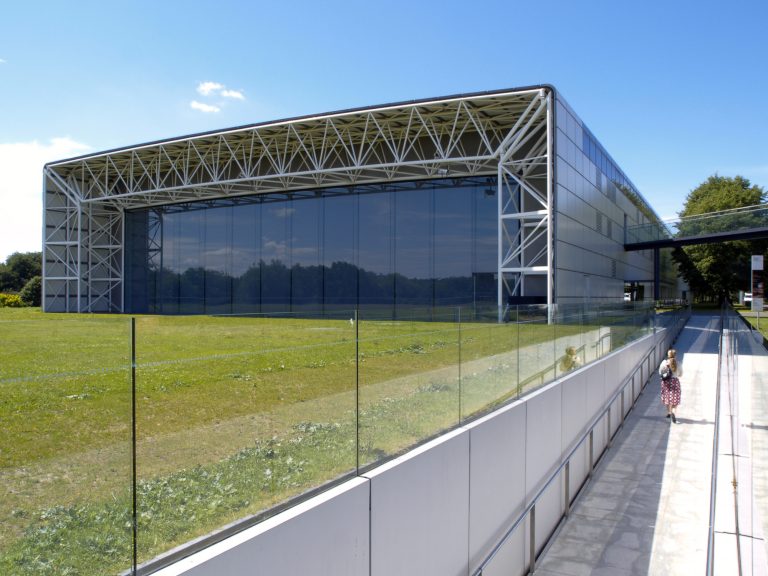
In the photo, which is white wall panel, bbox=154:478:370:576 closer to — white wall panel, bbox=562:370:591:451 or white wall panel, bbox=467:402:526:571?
white wall panel, bbox=467:402:526:571

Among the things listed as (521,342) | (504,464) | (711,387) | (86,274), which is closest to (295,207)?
(86,274)

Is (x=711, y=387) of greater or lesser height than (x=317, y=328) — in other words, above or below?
below

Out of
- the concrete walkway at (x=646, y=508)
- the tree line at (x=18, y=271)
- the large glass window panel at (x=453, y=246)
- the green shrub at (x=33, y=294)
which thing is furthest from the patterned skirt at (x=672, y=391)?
the tree line at (x=18, y=271)

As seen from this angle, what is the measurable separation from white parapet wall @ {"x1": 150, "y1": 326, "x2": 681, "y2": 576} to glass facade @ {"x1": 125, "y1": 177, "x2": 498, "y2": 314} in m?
17.1

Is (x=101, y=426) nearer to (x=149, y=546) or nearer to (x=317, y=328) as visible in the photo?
(x=149, y=546)

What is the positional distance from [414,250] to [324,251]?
515cm

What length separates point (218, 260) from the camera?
3525cm

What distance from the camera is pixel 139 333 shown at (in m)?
3.53

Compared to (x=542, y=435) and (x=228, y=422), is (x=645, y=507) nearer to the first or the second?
(x=542, y=435)

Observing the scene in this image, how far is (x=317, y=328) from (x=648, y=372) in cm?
2223

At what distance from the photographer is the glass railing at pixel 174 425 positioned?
9.50 feet

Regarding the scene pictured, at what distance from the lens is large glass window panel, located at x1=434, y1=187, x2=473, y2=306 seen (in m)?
28.6

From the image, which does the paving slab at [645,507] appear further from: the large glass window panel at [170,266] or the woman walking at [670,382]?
the large glass window panel at [170,266]

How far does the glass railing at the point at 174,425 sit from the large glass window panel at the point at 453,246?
2199 centimetres
